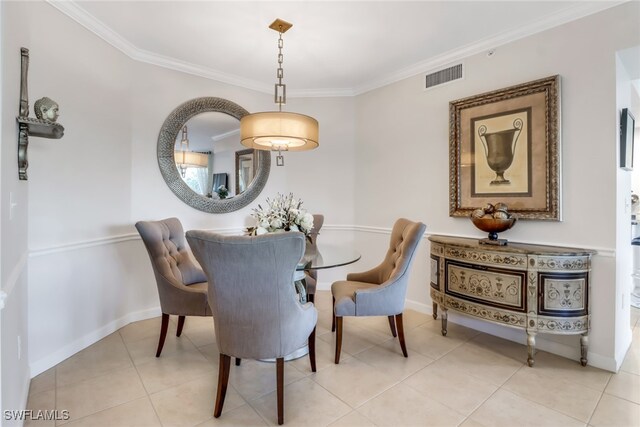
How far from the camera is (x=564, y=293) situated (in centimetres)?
229

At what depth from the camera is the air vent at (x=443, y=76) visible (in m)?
3.15

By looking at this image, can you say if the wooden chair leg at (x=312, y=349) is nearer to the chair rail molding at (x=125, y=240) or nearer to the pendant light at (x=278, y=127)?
the pendant light at (x=278, y=127)

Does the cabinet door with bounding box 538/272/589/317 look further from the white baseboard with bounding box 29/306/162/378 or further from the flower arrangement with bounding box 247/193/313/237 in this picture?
the white baseboard with bounding box 29/306/162/378

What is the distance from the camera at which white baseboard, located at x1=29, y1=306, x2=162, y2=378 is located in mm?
2240

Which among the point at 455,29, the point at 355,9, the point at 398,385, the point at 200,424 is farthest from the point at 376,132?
the point at 200,424

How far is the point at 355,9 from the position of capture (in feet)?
8.02

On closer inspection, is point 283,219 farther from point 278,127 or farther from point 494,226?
point 494,226

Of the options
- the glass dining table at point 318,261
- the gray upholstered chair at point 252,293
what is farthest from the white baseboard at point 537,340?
the gray upholstered chair at point 252,293

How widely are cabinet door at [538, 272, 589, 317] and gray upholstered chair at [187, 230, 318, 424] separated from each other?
182 cm

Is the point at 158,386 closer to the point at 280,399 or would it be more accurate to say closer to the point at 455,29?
the point at 280,399

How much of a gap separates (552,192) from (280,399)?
2.53 m

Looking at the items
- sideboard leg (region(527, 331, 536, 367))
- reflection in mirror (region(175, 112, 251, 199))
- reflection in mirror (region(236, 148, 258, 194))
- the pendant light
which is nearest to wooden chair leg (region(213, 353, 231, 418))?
the pendant light

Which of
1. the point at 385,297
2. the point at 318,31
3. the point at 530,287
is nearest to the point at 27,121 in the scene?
the point at 318,31

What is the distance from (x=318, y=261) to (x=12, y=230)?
5.73 ft
